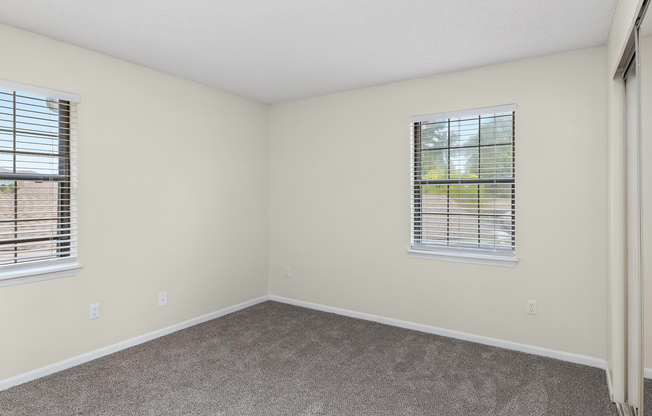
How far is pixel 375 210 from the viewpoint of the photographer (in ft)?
13.1

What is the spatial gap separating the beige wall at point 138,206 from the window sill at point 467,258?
77.9 inches

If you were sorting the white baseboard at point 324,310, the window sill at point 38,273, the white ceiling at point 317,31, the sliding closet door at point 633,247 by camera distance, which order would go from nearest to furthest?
1. the sliding closet door at point 633,247
2. the white ceiling at point 317,31
3. the window sill at point 38,273
4. the white baseboard at point 324,310

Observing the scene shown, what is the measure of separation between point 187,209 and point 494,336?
306cm

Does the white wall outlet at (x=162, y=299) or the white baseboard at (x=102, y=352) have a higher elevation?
the white wall outlet at (x=162, y=299)

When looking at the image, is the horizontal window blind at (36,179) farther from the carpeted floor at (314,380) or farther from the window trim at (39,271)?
the carpeted floor at (314,380)

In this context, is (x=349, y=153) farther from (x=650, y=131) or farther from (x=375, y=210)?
(x=650, y=131)

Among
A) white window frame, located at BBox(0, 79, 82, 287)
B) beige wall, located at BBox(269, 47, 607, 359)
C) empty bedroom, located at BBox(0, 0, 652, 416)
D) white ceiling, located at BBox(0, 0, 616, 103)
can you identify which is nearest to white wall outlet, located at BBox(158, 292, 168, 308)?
empty bedroom, located at BBox(0, 0, 652, 416)

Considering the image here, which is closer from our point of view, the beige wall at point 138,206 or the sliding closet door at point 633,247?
the sliding closet door at point 633,247

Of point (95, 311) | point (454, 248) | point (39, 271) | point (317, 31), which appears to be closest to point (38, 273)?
point (39, 271)

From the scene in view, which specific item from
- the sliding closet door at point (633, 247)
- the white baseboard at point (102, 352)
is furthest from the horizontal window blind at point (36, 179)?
the sliding closet door at point (633, 247)

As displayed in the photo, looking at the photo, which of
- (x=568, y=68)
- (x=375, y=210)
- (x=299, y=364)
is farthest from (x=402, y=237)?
(x=568, y=68)

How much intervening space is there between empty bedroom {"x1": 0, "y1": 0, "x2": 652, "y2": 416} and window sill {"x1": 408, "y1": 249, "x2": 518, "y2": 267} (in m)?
0.02

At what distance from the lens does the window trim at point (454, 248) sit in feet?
10.7

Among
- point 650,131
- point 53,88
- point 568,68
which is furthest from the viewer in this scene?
point 568,68
